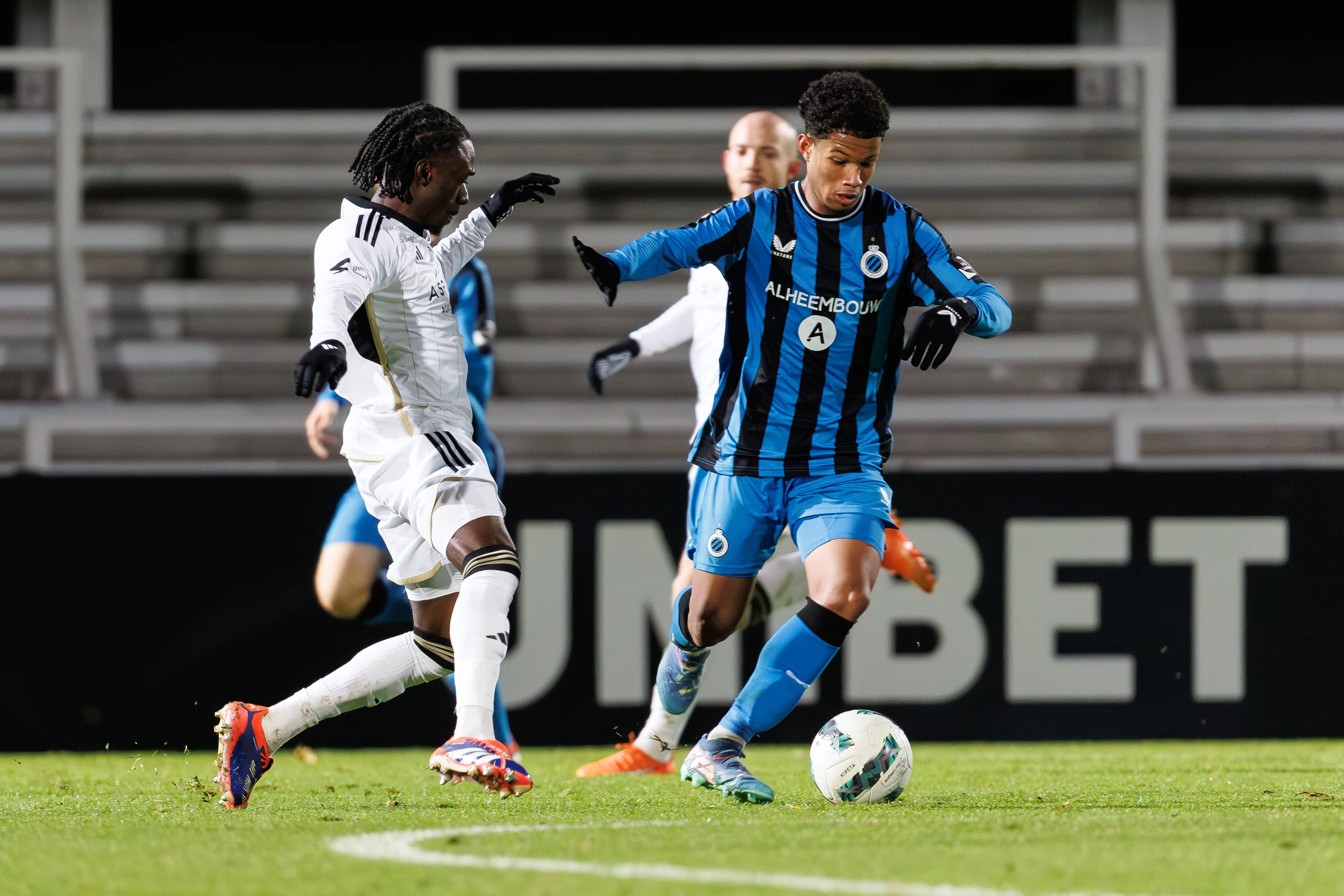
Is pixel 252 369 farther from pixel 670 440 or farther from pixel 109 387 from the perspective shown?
pixel 670 440

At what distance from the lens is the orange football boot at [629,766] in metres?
4.98

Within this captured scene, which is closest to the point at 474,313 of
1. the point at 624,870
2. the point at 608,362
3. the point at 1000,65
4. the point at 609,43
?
the point at 608,362

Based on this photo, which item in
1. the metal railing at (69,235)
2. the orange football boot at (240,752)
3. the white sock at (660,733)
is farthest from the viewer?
the metal railing at (69,235)

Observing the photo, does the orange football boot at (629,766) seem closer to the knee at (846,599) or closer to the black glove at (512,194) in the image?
the knee at (846,599)

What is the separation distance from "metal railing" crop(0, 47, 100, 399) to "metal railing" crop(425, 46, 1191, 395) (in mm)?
1791

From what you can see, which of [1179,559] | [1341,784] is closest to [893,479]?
[1179,559]

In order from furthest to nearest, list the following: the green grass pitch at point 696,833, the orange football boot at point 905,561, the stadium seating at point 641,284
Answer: the stadium seating at point 641,284 < the orange football boot at point 905,561 < the green grass pitch at point 696,833

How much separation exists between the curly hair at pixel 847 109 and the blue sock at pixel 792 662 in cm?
115

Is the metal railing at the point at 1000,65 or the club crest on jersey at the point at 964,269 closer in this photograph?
the club crest on jersey at the point at 964,269

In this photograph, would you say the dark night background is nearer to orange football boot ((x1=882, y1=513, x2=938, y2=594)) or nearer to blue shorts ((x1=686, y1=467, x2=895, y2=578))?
orange football boot ((x1=882, y1=513, x2=938, y2=594))

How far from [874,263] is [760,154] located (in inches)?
46.9

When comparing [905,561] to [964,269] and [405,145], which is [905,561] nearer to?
[964,269]

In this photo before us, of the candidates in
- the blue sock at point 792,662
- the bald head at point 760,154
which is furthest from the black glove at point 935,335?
the bald head at point 760,154

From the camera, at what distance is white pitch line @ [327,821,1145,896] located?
2.52 metres
